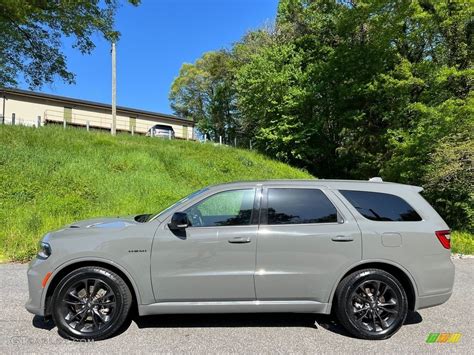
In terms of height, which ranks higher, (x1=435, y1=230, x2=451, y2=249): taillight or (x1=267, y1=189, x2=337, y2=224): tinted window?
(x1=267, y1=189, x2=337, y2=224): tinted window

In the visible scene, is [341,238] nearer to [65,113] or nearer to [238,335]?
[238,335]

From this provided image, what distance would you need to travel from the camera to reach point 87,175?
44.5 feet

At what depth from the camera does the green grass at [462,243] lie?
9039mm

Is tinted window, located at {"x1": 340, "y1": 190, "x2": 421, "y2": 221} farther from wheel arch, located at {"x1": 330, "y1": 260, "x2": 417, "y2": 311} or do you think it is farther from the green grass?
the green grass

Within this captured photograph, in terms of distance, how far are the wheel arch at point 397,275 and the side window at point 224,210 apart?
49.4 inches

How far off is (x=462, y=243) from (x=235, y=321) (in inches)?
312

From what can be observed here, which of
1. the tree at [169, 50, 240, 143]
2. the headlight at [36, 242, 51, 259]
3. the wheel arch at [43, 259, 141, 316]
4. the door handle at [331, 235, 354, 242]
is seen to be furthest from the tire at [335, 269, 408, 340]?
the tree at [169, 50, 240, 143]

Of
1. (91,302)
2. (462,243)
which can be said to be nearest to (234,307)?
(91,302)

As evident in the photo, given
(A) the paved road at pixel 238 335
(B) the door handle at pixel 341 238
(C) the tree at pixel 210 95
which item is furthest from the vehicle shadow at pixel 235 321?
(C) the tree at pixel 210 95

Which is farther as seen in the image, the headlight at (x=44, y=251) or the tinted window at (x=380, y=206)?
the tinted window at (x=380, y=206)

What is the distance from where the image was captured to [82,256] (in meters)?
4.03

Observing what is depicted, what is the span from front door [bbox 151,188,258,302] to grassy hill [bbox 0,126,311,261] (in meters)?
4.69

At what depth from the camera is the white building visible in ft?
104

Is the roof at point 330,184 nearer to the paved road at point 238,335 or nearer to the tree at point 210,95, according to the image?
the paved road at point 238,335
